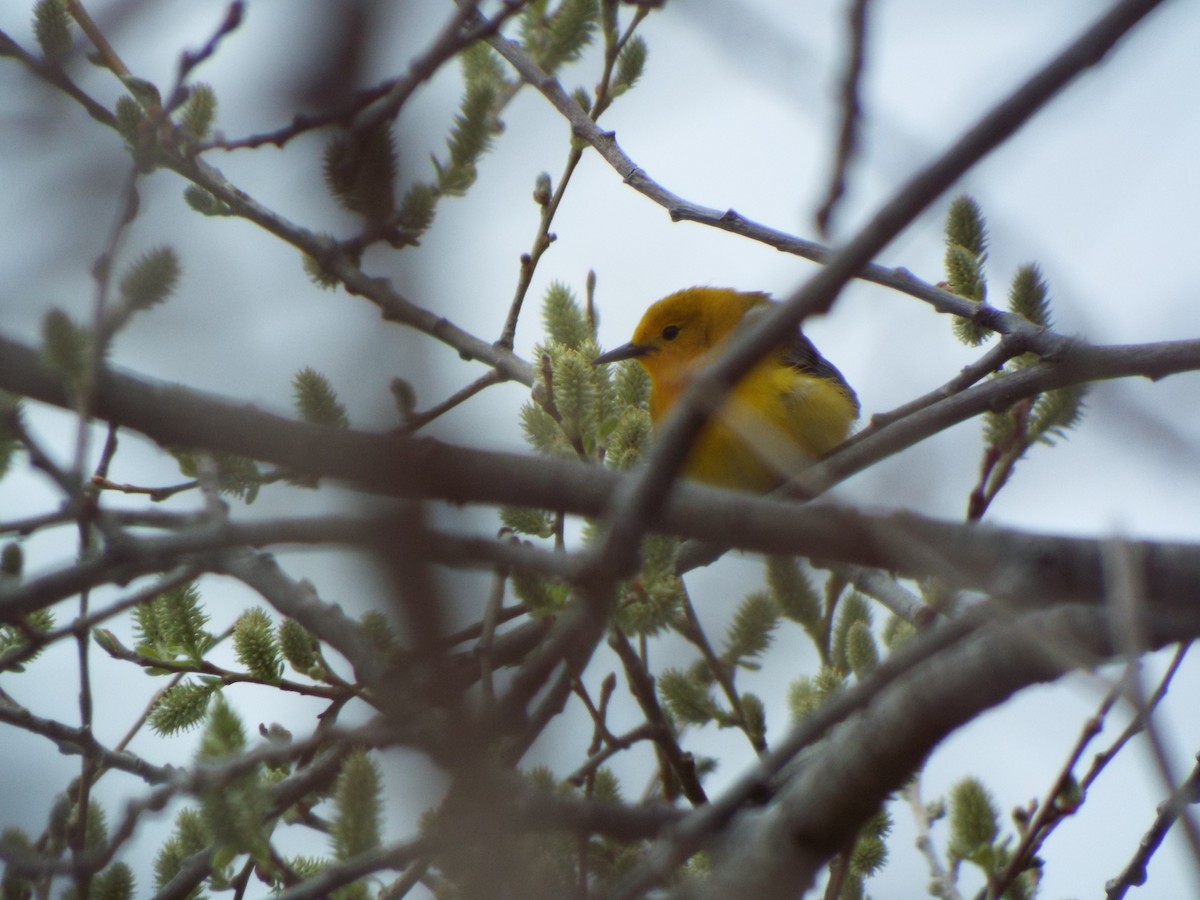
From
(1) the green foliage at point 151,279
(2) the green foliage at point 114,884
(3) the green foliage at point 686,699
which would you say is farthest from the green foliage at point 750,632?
(1) the green foliage at point 151,279

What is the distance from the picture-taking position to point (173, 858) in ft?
12.2

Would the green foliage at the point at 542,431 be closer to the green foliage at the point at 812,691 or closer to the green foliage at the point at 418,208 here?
the green foliage at the point at 418,208

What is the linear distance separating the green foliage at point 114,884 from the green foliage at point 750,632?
1.84 metres

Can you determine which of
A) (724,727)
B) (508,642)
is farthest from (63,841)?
(724,727)

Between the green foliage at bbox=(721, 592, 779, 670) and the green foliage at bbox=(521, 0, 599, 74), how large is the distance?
2003 mm

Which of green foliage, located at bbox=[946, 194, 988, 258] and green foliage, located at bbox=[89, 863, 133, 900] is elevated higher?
green foliage, located at bbox=[946, 194, 988, 258]

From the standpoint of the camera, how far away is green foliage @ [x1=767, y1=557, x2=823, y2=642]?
4352 millimetres

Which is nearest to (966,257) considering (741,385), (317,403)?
(741,385)

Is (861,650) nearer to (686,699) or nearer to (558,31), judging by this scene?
(686,699)

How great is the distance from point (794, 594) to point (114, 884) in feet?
7.41

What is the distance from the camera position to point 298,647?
350cm

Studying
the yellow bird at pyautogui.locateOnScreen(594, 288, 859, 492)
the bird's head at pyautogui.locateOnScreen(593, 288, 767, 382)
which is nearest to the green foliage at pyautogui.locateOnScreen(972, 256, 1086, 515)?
the yellow bird at pyautogui.locateOnScreen(594, 288, 859, 492)

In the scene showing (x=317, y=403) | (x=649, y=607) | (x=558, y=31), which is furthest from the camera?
(x=558, y=31)

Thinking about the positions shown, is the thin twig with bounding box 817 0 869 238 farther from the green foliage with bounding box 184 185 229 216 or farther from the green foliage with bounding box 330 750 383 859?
the green foliage with bounding box 184 185 229 216
